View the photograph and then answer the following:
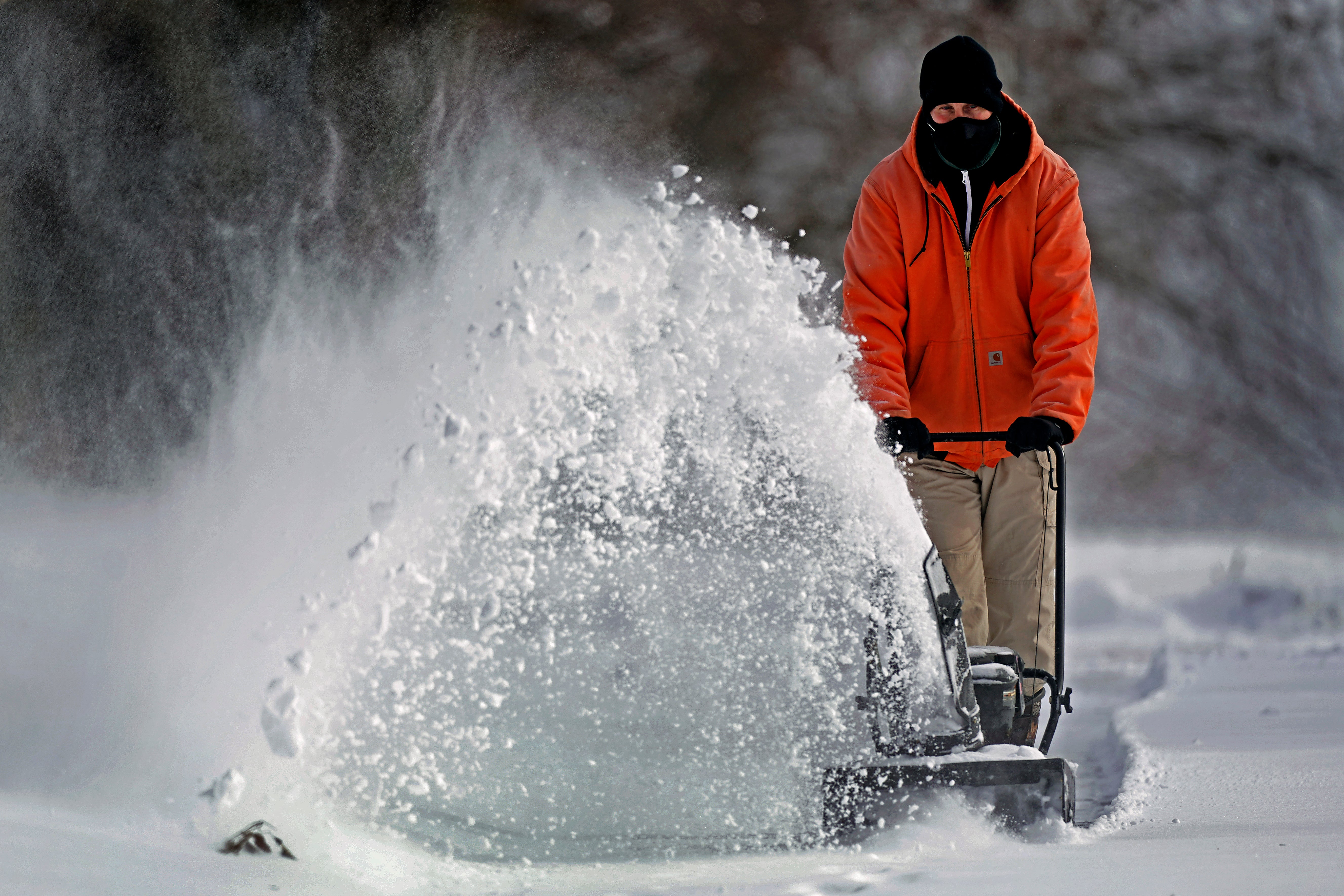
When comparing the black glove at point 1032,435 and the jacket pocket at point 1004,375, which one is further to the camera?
the jacket pocket at point 1004,375

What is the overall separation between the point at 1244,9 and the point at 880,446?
21.5ft

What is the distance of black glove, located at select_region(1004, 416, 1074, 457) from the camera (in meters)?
1.94

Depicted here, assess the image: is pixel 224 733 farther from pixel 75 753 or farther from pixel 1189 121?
pixel 1189 121

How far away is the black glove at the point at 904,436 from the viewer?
2.01 m

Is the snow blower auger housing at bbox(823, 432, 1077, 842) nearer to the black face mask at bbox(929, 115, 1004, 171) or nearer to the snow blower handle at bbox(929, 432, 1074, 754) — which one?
the snow blower handle at bbox(929, 432, 1074, 754)

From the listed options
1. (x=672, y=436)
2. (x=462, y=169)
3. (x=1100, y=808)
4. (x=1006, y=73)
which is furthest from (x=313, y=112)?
(x=1100, y=808)

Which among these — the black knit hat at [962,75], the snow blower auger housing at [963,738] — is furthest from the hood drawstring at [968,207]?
the snow blower auger housing at [963,738]

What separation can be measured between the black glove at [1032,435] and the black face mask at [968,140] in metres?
0.52

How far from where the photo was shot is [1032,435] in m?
1.95

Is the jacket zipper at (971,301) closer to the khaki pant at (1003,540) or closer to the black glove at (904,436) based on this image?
the khaki pant at (1003,540)

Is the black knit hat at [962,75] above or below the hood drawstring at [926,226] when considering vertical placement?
above

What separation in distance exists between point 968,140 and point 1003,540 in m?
0.79

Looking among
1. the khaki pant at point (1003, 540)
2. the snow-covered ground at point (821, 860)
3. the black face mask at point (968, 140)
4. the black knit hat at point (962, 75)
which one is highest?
the black knit hat at point (962, 75)

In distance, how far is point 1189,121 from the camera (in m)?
7.08
